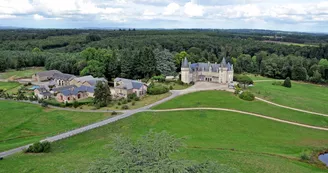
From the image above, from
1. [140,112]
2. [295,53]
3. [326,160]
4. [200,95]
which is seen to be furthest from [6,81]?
[295,53]

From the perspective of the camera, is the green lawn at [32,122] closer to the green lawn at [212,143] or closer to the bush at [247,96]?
the green lawn at [212,143]

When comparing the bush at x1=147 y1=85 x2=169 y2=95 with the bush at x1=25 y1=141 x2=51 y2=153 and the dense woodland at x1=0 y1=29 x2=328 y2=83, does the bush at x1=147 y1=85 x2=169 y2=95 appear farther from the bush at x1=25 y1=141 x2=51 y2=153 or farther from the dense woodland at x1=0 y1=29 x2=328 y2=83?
the bush at x1=25 y1=141 x2=51 y2=153

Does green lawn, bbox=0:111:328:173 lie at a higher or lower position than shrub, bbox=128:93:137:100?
lower

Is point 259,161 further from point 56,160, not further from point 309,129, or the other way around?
point 56,160

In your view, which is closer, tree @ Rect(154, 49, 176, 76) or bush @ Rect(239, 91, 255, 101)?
bush @ Rect(239, 91, 255, 101)

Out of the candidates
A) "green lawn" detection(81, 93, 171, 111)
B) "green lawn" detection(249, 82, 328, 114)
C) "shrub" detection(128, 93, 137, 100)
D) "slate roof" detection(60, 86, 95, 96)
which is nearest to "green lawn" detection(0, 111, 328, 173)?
"green lawn" detection(81, 93, 171, 111)

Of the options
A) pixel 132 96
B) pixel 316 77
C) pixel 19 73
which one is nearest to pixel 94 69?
pixel 132 96
